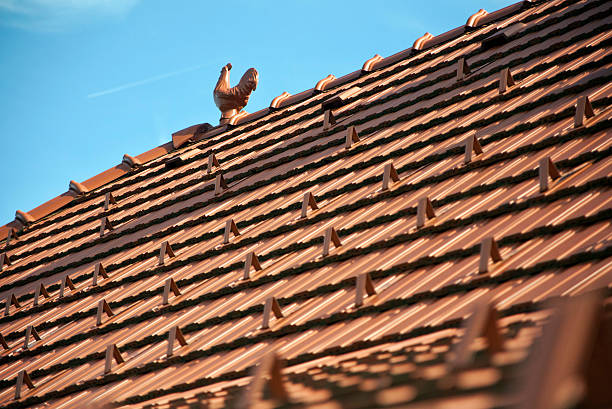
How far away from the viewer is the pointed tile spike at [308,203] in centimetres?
618

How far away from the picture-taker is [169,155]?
10.5 m

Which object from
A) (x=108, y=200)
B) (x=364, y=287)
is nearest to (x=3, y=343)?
(x=108, y=200)

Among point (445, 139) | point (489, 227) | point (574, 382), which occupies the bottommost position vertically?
point (574, 382)

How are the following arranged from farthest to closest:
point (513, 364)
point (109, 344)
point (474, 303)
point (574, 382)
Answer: point (109, 344)
point (474, 303)
point (513, 364)
point (574, 382)

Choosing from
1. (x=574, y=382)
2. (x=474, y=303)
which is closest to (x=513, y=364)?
(x=574, y=382)

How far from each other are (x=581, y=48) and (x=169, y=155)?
5.91 m

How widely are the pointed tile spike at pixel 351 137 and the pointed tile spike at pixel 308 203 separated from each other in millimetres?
910

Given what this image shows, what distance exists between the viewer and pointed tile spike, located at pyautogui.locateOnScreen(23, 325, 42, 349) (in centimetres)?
692

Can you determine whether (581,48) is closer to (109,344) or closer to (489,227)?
(489,227)

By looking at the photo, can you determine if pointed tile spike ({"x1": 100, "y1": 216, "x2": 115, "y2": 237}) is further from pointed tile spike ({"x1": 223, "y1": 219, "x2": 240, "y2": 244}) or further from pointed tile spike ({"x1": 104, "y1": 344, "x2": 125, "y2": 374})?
pointed tile spike ({"x1": 104, "y1": 344, "x2": 125, "y2": 374})

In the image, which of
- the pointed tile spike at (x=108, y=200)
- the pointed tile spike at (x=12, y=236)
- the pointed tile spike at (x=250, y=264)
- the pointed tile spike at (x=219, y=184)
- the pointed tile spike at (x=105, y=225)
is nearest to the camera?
the pointed tile spike at (x=250, y=264)

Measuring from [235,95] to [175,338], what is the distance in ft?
19.3

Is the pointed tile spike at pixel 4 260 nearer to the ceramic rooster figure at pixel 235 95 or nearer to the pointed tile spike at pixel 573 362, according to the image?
the ceramic rooster figure at pixel 235 95

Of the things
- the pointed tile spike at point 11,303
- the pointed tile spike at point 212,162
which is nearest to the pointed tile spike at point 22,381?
the pointed tile spike at point 11,303
